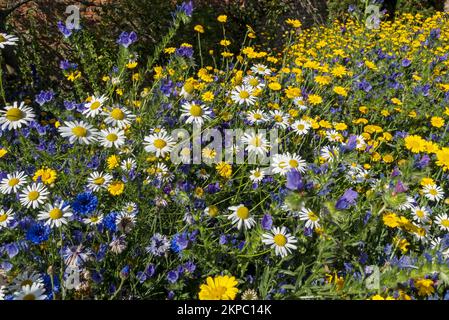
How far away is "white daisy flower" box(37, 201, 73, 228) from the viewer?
4.99ft

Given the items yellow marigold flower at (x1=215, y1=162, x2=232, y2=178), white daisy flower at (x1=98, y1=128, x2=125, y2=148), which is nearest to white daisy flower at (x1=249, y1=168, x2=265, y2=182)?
yellow marigold flower at (x1=215, y1=162, x2=232, y2=178)

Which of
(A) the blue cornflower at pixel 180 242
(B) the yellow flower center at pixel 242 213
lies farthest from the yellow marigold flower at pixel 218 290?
(B) the yellow flower center at pixel 242 213

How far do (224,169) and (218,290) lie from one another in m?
0.90

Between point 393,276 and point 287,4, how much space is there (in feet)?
20.5

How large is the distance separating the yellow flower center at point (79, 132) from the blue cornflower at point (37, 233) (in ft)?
1.42

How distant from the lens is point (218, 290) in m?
1.43

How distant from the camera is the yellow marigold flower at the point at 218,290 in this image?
1406mm

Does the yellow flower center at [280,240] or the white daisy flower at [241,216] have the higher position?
the white daisy flower at [241,216]

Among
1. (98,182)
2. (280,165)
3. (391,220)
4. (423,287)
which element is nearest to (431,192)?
(391,220)

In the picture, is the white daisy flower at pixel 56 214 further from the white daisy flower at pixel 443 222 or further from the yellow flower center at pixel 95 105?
the white daisy flower at pixel 443 222

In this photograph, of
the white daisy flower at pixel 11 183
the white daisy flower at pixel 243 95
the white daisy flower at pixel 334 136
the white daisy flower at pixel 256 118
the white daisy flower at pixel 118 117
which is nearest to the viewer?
the white daisy flower at pixel 11 183

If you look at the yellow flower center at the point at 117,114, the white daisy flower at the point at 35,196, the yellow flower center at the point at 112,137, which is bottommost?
the white daisy flower at the point at 35,196

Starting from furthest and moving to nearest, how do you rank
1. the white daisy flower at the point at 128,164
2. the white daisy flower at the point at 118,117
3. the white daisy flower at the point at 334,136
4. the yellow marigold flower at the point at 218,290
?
1. the white daisy flower at the point at 334,136
2. the white daisy flower at the point at 128,164
3. the white daisy flower at the point at 118,117
4. the yellow marigold flower at the point at 218,290
